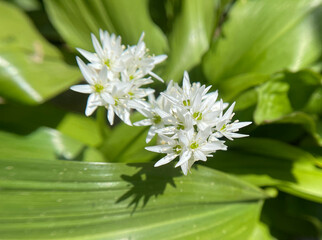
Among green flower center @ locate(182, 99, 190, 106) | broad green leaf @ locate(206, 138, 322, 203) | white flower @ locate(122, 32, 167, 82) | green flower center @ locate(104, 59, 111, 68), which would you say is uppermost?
white flower @ locate(122, 32, 167, 82)

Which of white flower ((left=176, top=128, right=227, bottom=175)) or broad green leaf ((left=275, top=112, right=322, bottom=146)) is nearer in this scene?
white flower ((left=176, top=128, right=227, bottom=175))

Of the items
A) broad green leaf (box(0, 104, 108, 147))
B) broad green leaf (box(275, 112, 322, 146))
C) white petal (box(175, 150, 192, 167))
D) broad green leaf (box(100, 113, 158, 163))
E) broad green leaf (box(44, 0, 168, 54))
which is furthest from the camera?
broad green leaf (box(44, 0, 168, 54))

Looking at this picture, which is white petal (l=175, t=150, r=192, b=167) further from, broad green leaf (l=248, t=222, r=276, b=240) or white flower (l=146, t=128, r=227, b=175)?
broad green leaf (l=248, t=222, r=276, b=240)

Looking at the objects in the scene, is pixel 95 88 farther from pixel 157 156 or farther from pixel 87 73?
pixel 157 156

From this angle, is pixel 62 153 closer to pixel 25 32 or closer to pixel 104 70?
pixel 104 70

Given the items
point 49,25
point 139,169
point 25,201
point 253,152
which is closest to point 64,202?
point 25,201

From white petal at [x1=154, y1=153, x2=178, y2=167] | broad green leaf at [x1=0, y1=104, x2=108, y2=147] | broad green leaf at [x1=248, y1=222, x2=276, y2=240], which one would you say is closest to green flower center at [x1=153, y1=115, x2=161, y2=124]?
white petal at [x1=154, y1=153, x2=178, y2=167]

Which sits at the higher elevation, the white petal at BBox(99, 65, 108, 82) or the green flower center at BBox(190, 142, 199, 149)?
the white petal at BBox(99, 65, 108, 82)

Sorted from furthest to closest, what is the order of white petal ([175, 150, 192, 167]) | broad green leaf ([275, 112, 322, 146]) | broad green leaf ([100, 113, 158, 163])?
broad green leaf ([100, 113, 158, 163]), broad green leaf ([275, 112, 322, 146]), white petal ([175, 150, 192, 167])
